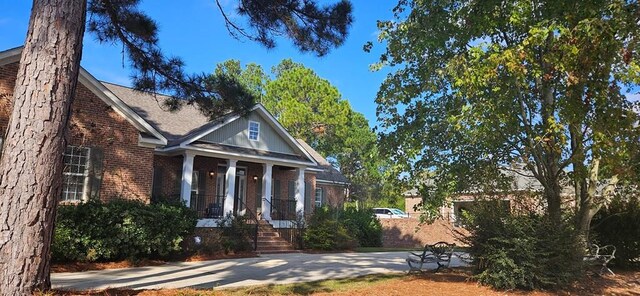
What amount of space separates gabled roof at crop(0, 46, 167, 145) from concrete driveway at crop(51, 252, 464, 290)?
456 cm

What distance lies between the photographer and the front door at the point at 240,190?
21266 millimetres

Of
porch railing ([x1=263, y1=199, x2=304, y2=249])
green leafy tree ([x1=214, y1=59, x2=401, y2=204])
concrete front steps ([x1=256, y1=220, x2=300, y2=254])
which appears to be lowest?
concrete front steps ([x1=256, y1=220, x2=300, y2=254])

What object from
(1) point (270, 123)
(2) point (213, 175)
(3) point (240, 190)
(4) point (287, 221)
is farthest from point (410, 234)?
(2) point (213, 175)

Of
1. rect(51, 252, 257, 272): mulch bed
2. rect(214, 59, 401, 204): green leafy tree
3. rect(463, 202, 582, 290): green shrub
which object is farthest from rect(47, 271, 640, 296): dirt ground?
rect(214, 59, 401, 204): green leafy tree

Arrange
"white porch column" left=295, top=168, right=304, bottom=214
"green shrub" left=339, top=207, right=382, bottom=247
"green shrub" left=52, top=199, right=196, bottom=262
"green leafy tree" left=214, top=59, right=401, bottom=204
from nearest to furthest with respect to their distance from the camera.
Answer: "green shrub" left=52, top=199, right=196, bottom=262
"white porch column" left=295, top=168, right=304, bottom=214
"green shrub" left=339, top=207, right=382, bottom=247
"green leafy tree" left=214, top=59, right=401, bottom=204

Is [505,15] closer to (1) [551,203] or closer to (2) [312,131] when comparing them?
(1) [551,203]

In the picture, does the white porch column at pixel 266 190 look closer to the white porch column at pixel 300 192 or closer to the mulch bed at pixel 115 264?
the white porch column at pixel 300 192

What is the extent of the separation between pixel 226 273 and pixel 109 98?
23.0 feet

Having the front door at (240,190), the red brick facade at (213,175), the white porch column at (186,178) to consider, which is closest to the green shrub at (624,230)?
the red brick facade at (213,175)

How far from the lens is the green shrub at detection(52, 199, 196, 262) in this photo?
1170cm

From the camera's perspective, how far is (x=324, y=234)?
19062mm

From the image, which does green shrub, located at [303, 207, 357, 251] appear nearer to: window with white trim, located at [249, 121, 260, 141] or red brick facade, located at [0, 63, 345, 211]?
window with white trim, located at [249, 121, 260, 141]

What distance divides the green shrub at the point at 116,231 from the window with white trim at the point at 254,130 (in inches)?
268

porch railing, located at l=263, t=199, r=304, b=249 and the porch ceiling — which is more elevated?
the porch ceiling
